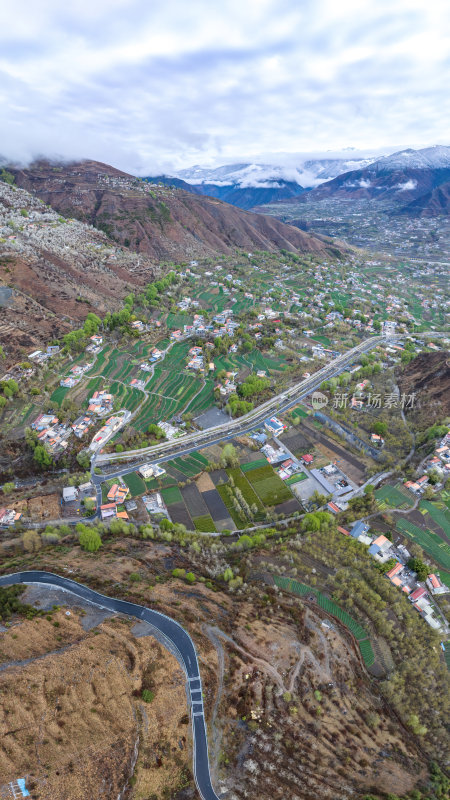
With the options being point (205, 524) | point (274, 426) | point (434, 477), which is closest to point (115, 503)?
point (205, 524)

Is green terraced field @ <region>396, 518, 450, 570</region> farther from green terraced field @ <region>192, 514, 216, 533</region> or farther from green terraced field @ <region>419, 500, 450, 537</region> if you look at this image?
green terraced field @ <region>192, 514, 216, 533</region>

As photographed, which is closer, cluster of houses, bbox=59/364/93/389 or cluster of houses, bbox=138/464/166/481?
cluster of houses, bbox=138/464/166/481

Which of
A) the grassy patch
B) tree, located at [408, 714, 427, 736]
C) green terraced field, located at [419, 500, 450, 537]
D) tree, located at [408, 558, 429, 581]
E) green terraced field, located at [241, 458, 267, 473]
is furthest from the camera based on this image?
green terraced field, located at [241, 458, 267, 473]

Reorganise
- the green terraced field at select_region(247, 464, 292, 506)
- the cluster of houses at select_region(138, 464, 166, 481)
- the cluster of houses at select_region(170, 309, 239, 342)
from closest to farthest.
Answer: the green terraced field at select_region(247, 464, 292, 506)
the cluster of houses at select_region(138, 464, 166, 481)
the cluster of houses at select_region(170, 309, 239, 342)

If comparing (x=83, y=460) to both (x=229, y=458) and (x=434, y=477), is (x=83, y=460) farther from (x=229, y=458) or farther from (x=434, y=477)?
(x=434, y=477)

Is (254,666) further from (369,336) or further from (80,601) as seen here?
(369,336)

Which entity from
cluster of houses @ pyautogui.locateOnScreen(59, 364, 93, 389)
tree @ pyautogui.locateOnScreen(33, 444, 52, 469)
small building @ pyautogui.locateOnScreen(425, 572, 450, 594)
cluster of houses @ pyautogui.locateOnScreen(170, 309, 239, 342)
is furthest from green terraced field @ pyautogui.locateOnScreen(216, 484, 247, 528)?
cluster of houses @ pyautogui.locateOnScreen(170, 309, 239, 342)

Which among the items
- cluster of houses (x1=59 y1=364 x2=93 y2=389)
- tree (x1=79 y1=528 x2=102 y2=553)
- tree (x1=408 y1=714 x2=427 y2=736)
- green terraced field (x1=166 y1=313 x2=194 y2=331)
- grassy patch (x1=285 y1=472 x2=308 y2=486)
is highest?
green terraced field (x1=166 y1=313 x2=194 y2=331)
